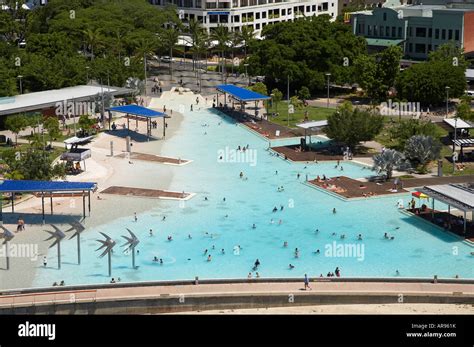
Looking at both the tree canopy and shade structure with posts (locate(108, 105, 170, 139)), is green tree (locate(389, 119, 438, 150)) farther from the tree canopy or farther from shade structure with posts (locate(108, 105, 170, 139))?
the tree canopy

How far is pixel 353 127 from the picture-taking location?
86.8m

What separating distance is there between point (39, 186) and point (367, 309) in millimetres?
28340

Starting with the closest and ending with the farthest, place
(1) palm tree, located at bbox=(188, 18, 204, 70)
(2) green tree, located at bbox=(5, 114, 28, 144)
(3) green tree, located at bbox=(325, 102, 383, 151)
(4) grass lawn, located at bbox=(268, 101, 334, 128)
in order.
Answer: (3) green tree, located at bbox=(325, 102, 383, 151), (2) green tree, located at bbox=(5, 114, 28, 144), (4) grass lawn, located at bbox=(268, 101, 334, 128), (1) palm tree, located at bbox=(188, 18, 204, 70)

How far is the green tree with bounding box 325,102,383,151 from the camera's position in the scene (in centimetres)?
8688

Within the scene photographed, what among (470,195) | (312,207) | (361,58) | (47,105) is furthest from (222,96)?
(470,195)

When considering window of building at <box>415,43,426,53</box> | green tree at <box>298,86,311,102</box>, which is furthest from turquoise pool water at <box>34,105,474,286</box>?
window of building at <box>415,43,426,53</box>

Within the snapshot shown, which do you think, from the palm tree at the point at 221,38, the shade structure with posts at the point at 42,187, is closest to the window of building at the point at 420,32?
the palm tree at the point at 221,38

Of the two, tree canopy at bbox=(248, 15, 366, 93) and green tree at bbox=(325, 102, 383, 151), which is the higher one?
tree canopy at bbox=(248, 15, 366, 93)

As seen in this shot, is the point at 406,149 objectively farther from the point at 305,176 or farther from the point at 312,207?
the point at 312,207

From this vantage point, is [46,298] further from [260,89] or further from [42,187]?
[260,89]

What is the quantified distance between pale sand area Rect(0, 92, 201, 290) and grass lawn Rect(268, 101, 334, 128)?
46.0 feet

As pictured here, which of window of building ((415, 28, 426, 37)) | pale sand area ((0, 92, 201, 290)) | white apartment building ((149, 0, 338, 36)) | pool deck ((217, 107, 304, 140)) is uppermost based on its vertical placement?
white apartment building ((149, 0, 338, 36))

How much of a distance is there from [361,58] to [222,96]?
68.8 feet

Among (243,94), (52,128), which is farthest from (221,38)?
(52,128)
